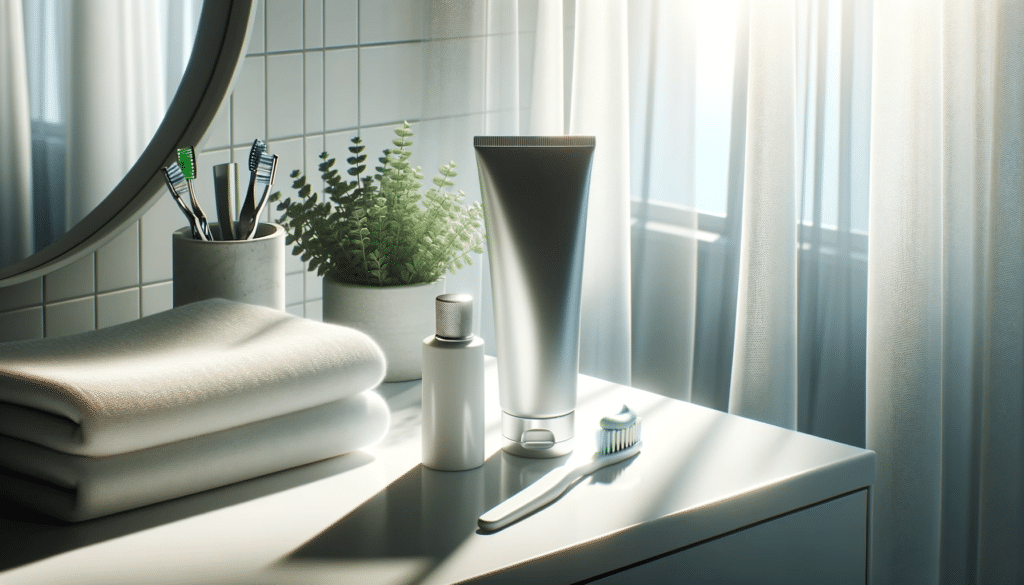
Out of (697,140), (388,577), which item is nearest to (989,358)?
(697,140)

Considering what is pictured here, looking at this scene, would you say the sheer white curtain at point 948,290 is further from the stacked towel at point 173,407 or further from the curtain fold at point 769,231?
the stacked towel at point 173,407

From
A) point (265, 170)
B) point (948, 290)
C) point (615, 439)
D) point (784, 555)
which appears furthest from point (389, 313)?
point (948, 290)

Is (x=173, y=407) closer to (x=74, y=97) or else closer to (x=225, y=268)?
(x=225, y=268)

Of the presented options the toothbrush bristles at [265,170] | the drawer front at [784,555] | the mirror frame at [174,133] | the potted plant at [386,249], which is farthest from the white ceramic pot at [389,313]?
the drawer front at [784,555]

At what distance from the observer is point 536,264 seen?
2.20ft

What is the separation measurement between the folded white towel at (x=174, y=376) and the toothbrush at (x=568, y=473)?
15cm

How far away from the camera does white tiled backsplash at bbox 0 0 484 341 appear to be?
0.92 m

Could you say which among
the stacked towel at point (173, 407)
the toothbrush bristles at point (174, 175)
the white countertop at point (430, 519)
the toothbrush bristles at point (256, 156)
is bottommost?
the white countertop at point (430, 519)

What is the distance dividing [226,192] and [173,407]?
0.96 feet

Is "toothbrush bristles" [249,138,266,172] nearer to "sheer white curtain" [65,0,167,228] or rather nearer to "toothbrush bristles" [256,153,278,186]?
"toothbrush bristles" [256,153,278,186]

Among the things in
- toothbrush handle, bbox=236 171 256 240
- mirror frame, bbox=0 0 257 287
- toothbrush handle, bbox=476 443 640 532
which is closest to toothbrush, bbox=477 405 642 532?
toothbrush handle, bbox=476 443 640 532

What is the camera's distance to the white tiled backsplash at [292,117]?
0.92 meters

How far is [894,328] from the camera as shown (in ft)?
3.11

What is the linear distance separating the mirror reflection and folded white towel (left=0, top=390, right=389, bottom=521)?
1.07ft
